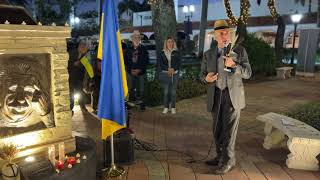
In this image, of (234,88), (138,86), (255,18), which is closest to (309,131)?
(234,88)

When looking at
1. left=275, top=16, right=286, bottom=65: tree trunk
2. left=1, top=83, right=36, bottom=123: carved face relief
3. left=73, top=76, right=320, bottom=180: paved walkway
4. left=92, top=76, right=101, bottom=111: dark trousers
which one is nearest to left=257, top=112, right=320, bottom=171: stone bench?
left=73, top=76, right=320, bottom=180: paved walkway

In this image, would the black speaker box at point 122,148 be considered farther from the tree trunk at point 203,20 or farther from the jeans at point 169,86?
the tree trunk at point 203,20

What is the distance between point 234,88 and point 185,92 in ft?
19.3

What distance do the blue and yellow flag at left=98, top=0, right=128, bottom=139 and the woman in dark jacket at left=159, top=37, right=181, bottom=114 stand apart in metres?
3.81

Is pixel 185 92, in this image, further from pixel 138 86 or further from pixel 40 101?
pixel 40 101

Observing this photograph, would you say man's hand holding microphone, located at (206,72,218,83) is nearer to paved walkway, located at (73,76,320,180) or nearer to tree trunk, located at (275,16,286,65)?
paved walkway, located at (73,76,320,180)

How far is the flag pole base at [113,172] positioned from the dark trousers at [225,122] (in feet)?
4.32

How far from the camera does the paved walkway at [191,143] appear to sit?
465 centimetres

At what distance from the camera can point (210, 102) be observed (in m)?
4.66

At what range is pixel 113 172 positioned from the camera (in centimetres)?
446

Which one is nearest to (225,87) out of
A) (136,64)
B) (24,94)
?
(24,94)

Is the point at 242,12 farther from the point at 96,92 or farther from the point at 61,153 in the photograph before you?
the point at 61,153

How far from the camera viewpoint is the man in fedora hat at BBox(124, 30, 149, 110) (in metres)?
8.29

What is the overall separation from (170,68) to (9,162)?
514cm
